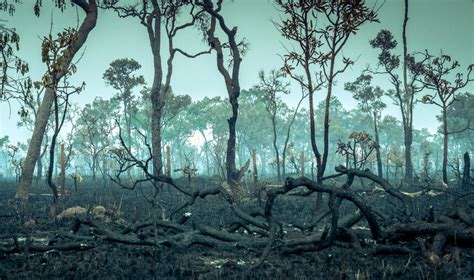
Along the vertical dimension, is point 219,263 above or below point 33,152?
below

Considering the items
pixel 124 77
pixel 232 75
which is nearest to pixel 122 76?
pixel 124 77

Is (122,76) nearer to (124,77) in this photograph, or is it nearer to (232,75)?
(124,77)

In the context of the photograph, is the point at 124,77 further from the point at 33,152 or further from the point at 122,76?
the point at 33,152

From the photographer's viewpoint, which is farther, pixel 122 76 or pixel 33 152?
pixel 122 76

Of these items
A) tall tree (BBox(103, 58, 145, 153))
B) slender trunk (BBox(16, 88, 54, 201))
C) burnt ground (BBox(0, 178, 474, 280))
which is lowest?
burnt ground (BBox(0, 178, 474, 280))

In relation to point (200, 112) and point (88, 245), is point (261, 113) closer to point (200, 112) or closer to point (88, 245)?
point (200, 112)

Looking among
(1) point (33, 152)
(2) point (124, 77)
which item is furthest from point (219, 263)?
(2) point (124, 77)

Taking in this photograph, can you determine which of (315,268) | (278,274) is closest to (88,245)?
(278,274)

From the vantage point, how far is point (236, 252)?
5469 millimetres

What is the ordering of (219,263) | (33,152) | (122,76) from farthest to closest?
(122,76) → (33,152) → (219,263)

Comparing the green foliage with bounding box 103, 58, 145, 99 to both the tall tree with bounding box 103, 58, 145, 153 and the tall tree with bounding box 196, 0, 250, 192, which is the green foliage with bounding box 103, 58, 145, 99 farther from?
the tall tree with bounding box 196, 0, 250, 192

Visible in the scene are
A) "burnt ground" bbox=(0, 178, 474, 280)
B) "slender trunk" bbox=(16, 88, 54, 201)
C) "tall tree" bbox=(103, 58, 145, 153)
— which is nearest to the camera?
"burnt ground" bbox=(0, 178, 474, 280)

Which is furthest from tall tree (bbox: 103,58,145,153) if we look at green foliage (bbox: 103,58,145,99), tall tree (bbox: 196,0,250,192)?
tall tree (bbox: 196,0,250,192)

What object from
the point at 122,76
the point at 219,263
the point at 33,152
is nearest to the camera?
the point at 219,263
